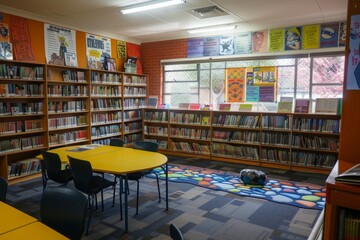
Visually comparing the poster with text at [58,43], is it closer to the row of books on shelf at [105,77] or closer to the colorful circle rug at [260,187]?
the row of books on shelf at [105,77]

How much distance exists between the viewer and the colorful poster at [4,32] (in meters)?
4.99

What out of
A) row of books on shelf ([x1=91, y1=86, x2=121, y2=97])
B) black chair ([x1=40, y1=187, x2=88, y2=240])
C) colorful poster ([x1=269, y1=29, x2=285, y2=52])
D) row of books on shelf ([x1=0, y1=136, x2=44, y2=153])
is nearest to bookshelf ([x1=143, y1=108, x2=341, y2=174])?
row of books on shelf ([x1=91, y1=86, x2=121, y2=97])

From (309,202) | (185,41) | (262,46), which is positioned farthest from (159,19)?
(309,202)

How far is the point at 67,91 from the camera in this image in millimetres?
5867

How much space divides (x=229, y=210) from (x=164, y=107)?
13.8 ft

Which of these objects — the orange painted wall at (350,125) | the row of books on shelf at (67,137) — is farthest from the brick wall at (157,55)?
the orange painted wall at (350,125)

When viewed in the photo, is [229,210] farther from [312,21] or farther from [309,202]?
[312,21]

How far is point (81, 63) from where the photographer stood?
21.2 feet

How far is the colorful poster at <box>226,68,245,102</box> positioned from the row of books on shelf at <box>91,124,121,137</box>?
2.92 m

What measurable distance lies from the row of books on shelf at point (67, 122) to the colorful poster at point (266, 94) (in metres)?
4.09

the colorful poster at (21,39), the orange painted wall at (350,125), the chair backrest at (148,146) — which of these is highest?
the colorful poster at (21,39)

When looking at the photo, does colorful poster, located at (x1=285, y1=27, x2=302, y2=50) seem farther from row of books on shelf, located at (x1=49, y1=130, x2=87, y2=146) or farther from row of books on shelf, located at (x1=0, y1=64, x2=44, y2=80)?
row of books on shelf, located at (x1=0, y1=64, x2=44, y2=80)

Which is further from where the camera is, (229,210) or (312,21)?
(312,21)

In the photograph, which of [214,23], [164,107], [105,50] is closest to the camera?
[214,23]
